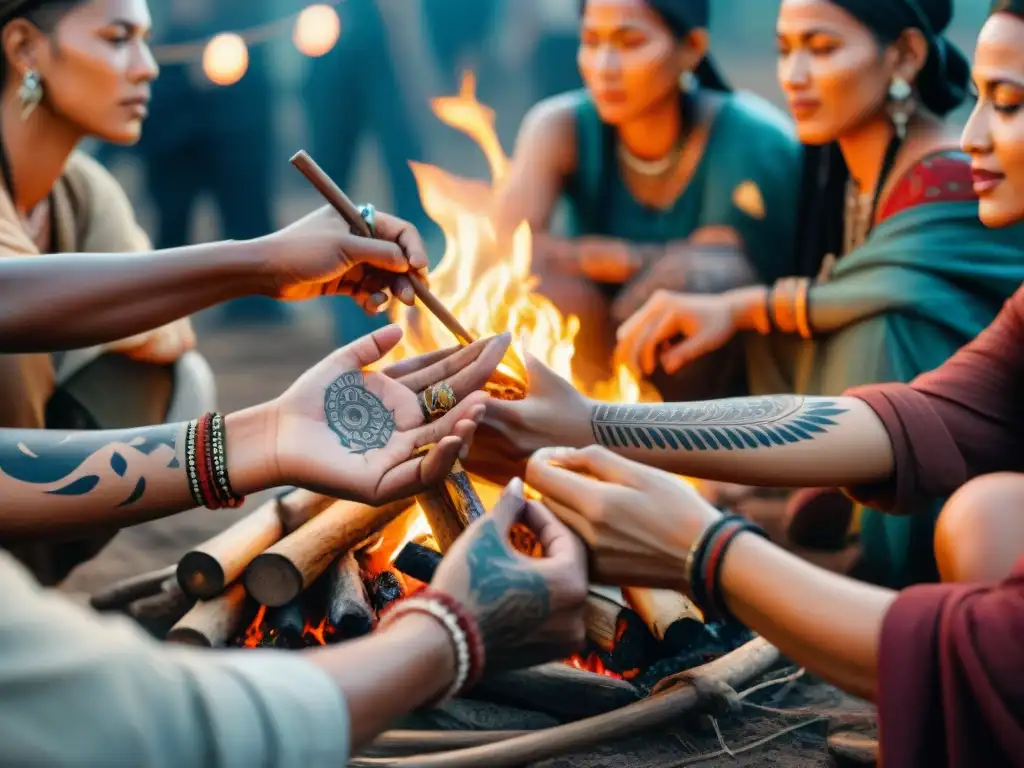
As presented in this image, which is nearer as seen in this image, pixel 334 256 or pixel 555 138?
pixel 334 256

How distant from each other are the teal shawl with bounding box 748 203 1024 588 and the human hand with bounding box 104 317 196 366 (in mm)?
2340

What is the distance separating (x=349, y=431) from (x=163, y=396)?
1800 mm

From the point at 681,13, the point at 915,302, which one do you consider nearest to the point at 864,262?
the point at 915,302

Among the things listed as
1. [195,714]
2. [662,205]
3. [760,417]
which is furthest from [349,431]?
[662,205]

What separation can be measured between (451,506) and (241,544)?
611 millimetres

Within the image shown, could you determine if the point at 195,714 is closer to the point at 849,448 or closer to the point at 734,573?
the point at 734,573

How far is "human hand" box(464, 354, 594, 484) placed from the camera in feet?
9.73

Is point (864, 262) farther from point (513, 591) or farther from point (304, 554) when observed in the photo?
point (513, 591)

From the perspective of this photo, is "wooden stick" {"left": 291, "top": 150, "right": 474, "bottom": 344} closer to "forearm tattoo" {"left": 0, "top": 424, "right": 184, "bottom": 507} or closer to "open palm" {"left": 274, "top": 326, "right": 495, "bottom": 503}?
"open palm" {"left": 274, "top": 326, "right": 495, "bottom": 503}

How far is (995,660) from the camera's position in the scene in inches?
73.0

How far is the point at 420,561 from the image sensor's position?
3.11 meters

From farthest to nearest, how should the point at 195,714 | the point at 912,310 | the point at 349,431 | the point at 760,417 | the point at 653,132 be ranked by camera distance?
the point at 653,132, the point at 912,310, the point at 760,417, the point at 349,431, the point at 195,714

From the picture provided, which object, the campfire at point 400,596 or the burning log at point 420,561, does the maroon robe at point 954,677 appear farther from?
the burning log at point 420,561

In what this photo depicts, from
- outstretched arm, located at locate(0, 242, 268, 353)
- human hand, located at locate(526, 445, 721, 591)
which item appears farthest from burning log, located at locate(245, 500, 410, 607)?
human hand, located at locate(526, 445, 721, 591)
